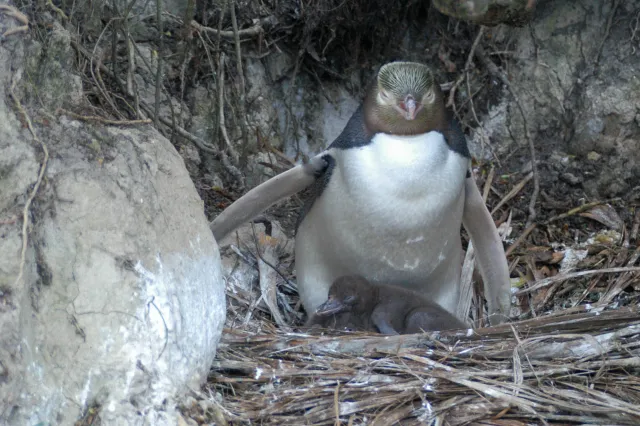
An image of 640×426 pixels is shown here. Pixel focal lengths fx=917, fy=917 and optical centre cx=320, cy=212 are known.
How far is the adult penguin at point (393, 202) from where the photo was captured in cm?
412

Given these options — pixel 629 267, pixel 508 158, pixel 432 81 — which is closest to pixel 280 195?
pixel 432 81

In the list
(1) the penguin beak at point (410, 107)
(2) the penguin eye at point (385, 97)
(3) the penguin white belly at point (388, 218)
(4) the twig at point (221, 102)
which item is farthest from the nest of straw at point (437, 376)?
(4) the twig at point (221, 102)

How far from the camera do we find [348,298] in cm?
404

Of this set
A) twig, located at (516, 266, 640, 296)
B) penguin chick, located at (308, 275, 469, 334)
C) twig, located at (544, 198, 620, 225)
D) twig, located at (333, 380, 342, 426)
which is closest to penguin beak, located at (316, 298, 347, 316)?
penguin chick, located at (308, 275, 469, 334)

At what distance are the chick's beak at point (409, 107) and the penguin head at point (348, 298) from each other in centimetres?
77

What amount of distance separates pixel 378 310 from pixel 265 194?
0.85 m

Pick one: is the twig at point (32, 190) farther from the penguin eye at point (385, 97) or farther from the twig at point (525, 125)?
the twig at point (525, 125)

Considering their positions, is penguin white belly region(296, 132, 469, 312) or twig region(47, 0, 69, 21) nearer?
twig region(47, 0, 69, 21)

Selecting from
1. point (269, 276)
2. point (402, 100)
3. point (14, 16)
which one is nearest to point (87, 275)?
point (14, 16)

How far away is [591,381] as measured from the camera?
3.05 meters

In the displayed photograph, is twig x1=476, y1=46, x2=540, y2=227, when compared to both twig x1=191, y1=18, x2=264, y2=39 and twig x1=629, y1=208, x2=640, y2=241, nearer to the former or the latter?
twig x1=629, y1=208, x2=640, y2=241

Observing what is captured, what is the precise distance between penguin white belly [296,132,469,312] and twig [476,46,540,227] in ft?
3.58

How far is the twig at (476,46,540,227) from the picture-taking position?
5.59 meters

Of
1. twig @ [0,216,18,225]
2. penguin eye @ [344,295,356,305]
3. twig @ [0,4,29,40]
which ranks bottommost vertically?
penguin eye @ [344,295,356,305]
